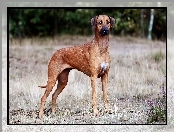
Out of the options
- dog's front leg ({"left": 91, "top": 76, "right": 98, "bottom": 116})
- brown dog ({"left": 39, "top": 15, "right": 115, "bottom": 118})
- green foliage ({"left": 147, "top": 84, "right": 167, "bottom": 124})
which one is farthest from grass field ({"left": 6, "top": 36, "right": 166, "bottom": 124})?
brown dog ({"left": 39, "top": 15, "right": 115, "bottom": 118})

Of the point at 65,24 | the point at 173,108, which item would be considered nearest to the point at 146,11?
the point at 65,24

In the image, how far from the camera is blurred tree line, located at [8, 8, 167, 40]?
13.0 metres

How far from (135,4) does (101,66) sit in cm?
538

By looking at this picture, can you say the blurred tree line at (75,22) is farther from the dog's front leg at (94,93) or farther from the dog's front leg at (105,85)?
the dog's front leg at (94,93)

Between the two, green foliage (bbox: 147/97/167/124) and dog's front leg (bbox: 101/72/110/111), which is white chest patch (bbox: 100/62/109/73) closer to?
dog's front leg (bbox: 101/72/110/111)

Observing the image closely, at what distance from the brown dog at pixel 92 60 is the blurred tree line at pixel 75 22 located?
509 centimetres

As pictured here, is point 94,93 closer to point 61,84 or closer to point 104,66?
point 104,66

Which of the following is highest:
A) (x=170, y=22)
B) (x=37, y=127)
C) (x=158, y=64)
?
(x=170, y=22)

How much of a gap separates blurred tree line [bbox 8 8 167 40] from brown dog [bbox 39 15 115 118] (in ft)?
16.7

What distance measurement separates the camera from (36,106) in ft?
27.0

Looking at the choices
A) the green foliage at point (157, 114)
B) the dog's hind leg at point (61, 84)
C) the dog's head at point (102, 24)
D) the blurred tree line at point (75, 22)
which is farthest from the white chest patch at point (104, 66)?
the blurred tree line at point (75, 22)

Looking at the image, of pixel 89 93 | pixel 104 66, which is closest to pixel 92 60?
pixel 104 66

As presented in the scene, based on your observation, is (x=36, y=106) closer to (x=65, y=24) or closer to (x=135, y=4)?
(x=135, y=4)

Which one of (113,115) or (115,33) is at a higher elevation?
(115,33)
